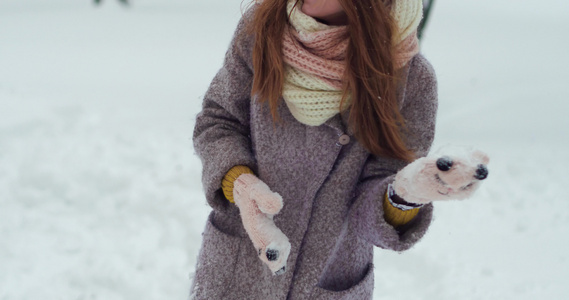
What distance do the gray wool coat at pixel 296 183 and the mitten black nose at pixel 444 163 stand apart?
23 centimetres

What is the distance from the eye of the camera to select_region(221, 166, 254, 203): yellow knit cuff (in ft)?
3.26

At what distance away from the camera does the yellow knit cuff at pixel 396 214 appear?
2.86 feet

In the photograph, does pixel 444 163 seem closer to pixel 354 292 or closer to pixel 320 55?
pixel 320 55

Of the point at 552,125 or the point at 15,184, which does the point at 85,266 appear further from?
the point at 552,125

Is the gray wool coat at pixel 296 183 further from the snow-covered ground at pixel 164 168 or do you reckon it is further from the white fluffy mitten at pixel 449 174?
the snow-covered ground at pixel 164 168

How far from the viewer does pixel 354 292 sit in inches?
42.8

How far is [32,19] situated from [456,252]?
5204 millimetres

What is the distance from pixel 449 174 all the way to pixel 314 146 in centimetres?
37

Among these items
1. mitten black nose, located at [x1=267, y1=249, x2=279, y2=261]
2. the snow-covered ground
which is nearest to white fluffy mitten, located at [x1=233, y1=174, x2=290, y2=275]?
mitten black nose, located at [x1=267, y1=249, x2=279, y2=261]

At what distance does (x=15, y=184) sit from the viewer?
2.38m

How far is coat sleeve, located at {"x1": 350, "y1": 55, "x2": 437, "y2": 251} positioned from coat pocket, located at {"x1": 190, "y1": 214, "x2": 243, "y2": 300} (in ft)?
1.01

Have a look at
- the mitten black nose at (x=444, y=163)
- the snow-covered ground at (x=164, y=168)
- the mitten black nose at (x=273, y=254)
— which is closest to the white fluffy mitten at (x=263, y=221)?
the mitten black nose at (x=273, y=254)

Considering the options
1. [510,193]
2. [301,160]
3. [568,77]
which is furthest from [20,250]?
[568,77]

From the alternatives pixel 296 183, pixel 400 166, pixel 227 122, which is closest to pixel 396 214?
pixel 400 166
